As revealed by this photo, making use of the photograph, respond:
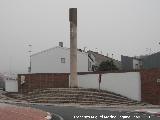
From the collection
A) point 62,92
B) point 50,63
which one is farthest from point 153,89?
point 50,63

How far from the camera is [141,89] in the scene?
150 feet

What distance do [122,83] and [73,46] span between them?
11.9 m

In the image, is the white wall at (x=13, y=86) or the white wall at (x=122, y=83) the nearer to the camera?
the white wall at (x=122, y=83)

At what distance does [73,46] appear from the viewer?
5794 cm

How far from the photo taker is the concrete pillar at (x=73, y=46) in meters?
56.8

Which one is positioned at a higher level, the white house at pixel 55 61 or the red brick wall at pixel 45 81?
the white house at pixel 55 61

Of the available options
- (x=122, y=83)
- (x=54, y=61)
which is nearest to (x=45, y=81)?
(x=54, y=61)

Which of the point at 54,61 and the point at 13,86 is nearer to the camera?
the point at 13,86

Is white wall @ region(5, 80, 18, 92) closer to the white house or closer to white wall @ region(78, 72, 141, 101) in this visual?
the white house

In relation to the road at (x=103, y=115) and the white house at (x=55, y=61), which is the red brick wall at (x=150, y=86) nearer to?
the road at (x=103, y=115)

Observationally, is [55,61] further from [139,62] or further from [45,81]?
[139,62]

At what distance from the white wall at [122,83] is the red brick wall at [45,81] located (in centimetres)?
696

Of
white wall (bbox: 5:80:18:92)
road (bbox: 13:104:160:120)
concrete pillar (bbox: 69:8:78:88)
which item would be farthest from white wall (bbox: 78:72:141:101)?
white wall (bbox: 5:80:18:92)

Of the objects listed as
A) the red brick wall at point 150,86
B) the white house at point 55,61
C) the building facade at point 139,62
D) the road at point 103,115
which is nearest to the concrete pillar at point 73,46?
the red brick wall at point 150,86
